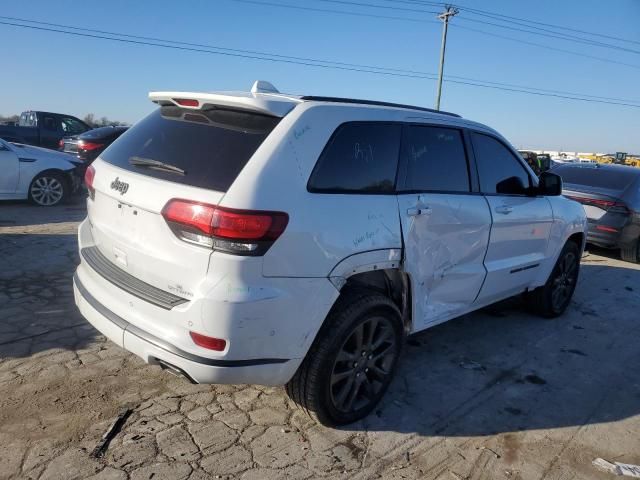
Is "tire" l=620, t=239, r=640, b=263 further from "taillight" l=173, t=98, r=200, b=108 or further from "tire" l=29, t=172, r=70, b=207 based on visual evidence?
"tire" l=29, t=172, r=70, b=207

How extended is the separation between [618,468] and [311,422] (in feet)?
5.75

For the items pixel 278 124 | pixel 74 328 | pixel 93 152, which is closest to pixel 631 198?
pixel 278 124

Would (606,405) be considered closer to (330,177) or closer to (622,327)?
(622,327)

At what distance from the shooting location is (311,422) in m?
3.05

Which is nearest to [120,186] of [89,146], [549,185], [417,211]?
[417,211]

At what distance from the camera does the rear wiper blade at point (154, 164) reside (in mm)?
2627

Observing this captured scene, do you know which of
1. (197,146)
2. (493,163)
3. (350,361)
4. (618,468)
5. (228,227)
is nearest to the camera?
(228,227)

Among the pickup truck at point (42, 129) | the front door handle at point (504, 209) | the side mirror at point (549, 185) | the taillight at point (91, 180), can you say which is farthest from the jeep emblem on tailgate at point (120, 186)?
the pickup truck at point (42, 129)

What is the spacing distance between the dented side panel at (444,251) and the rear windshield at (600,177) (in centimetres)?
553

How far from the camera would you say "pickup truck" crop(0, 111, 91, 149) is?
14185 mm

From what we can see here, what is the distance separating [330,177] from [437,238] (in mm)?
1038

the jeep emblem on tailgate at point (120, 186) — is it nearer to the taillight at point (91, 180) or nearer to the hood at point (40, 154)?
the taillight at point (91, 180)

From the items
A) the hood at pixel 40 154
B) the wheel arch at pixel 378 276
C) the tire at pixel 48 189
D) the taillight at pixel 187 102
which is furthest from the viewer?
the tire at pixel 48 189

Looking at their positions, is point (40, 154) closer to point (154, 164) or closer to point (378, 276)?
point (154, 164)
